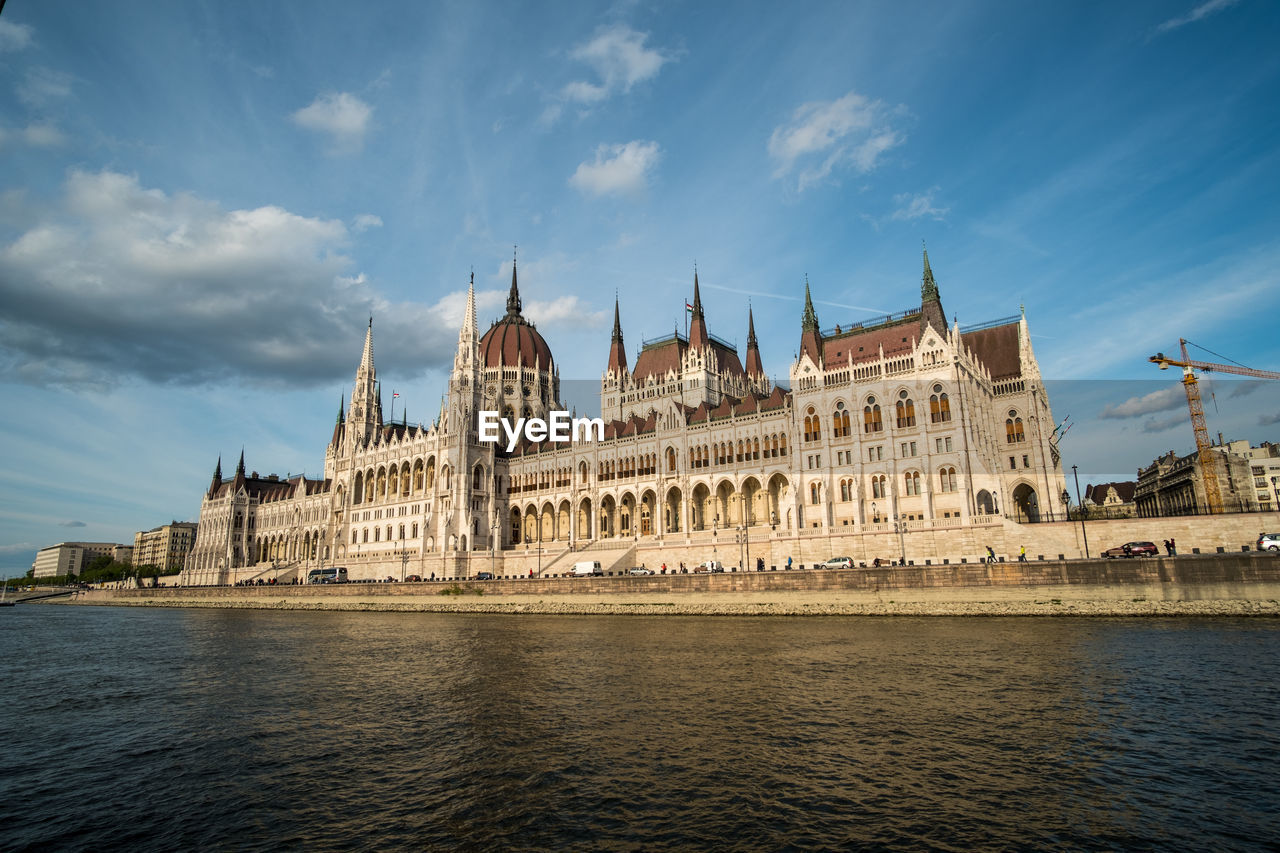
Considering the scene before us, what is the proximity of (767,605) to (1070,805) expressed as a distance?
124ft

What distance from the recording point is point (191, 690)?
89.7ft

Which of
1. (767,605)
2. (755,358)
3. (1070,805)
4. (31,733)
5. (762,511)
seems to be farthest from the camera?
(755,358)

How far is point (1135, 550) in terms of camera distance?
44125 millimetres

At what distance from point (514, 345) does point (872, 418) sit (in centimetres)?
6745

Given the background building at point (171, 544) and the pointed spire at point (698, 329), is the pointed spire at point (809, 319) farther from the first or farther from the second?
the background building at point (171, 544)

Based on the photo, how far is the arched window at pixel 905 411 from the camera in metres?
64.2

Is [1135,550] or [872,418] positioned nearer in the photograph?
[1135,550]

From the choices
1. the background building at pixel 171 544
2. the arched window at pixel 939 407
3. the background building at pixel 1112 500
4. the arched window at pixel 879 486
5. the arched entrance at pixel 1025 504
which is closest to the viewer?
the arched window at pixel 939 407

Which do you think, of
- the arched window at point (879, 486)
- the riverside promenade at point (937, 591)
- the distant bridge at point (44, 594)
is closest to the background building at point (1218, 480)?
the arched window at point (879, 486)

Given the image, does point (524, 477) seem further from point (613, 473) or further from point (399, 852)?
point (399, 852)

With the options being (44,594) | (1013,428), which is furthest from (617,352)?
(44,594)

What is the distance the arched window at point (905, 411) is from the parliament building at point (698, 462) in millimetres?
207

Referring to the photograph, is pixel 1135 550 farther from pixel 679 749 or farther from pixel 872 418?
pixel 679 749

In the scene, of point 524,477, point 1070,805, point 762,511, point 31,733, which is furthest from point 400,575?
point 1070,805
